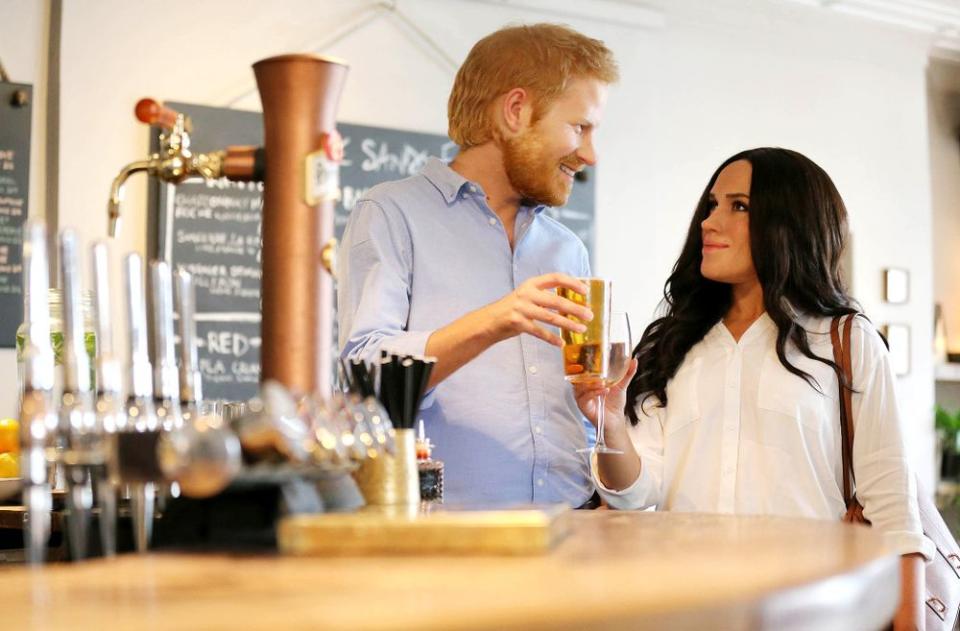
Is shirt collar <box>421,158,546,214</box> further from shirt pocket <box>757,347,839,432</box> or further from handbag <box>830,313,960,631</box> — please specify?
handbag <box>830,313,960,631</box>

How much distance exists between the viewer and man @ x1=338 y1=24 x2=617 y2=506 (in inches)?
101

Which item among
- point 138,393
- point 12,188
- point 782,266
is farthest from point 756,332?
point 12,188

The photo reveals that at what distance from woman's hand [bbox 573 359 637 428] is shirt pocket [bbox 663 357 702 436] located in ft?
0.68

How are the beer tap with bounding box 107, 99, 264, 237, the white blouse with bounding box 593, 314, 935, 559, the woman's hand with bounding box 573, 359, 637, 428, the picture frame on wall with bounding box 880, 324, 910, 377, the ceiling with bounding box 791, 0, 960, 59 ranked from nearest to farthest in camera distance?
the beer tap with bounding box 107, 99, 264, 237 < the woman's hand with bounding box 573, 359, 637, 428 < the white blouse with bounding box 593, 314, 935, 559 < the ceiling with bounding box 791, 0, 960, 59 < the picture frame on wall with bounding box 880, 324, 910, 377

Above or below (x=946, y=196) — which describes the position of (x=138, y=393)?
below

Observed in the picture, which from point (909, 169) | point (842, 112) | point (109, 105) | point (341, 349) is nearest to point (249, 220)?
point (109, 105)

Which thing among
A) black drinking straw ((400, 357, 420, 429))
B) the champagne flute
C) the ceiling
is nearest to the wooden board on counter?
black drinking straw ((400, 357, 420, 429))

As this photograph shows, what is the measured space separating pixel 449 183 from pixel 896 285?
479cm

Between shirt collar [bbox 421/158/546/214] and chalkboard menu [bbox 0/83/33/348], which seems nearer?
shirt collar [bbox 421/158/546/214]

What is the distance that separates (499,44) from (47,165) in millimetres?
2272

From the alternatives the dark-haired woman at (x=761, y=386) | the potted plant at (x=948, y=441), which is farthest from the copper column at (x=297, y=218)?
the potted plant at (x=948, y=441)

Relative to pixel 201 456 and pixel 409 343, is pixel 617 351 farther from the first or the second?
pixel 201 456

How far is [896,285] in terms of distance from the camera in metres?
6.94

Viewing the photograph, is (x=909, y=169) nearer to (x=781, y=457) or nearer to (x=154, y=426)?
(x=781, y=457)
